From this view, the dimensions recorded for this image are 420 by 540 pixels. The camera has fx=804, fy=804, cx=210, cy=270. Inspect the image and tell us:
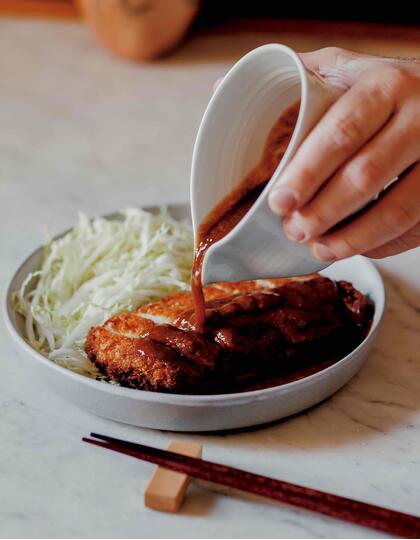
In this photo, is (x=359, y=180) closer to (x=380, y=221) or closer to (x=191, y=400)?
(x=380, y=221)

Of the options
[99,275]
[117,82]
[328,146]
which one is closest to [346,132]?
[328,146]

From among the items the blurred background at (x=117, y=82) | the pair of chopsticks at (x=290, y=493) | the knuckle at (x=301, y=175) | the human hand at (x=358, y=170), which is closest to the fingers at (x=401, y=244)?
the human hand at (x=358, y=170)

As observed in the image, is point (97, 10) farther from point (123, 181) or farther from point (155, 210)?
point (155, 210)

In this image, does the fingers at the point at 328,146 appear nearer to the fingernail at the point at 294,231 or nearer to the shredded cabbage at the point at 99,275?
the fingernail at the point at 294,231

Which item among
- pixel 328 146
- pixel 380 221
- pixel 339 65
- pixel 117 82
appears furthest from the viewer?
pixel 117 82

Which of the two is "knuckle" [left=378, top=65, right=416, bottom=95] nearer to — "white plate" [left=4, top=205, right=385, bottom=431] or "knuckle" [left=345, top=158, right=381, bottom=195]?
"knuckle" [left=345, top=158, right=381, bottom=195]
